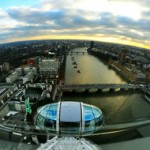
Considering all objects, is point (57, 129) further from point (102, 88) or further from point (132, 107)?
point (102, 88)

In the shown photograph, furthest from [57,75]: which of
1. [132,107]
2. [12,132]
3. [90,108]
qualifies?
[90,108]

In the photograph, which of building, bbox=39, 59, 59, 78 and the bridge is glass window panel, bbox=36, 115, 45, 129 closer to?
the bridge

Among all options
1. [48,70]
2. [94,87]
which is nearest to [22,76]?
[48,70]

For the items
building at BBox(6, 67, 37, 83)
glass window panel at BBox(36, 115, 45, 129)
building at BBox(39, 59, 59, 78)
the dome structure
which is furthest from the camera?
building at BBox(39, 59, 59, 78)

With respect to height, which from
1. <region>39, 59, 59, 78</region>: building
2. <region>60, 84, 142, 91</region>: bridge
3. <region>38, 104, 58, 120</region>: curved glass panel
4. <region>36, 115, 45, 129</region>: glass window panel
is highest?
<region>38, 104, 58, 120</region>: curved glass panel

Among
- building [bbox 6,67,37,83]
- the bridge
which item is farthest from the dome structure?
building [bbox 6,67,37,83]
